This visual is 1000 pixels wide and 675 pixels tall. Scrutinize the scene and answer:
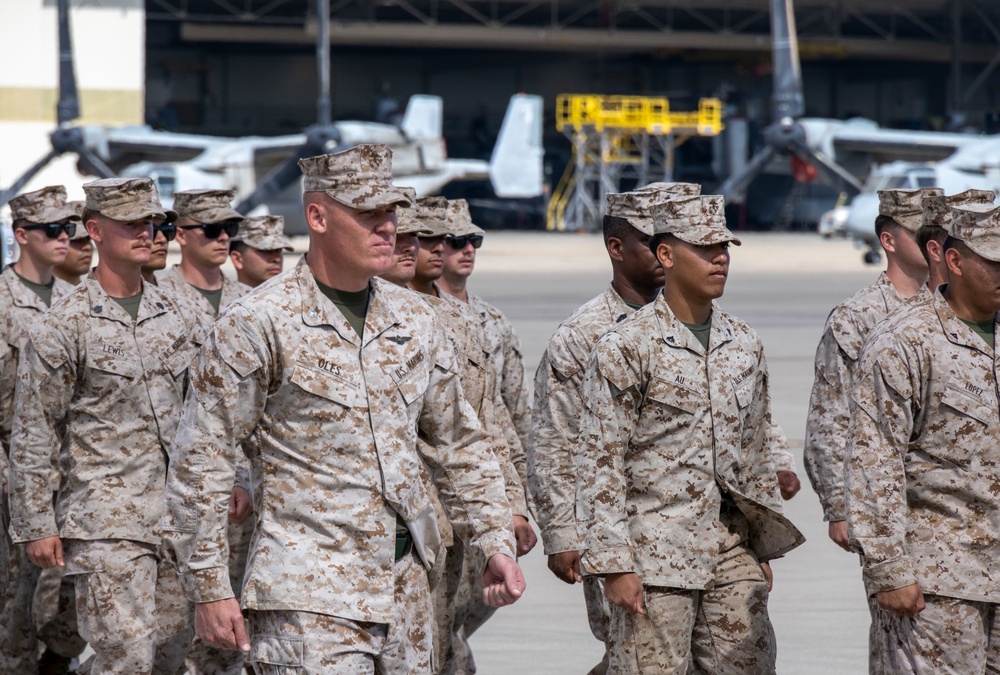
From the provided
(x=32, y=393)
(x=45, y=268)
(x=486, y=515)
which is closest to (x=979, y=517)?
(x=486, y=515)

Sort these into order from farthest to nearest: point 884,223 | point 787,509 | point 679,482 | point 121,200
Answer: point 787,509 → point 884,223 → point 121,200 → point 679,482

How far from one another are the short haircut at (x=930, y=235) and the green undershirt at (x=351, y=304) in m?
2.26

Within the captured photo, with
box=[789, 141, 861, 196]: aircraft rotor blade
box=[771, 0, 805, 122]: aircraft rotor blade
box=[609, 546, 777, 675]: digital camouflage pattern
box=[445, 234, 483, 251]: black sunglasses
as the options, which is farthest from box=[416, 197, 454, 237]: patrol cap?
box=[771, 0, 805, 122]: aircraft rotor blade

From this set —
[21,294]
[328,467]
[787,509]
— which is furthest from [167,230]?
[787,509]

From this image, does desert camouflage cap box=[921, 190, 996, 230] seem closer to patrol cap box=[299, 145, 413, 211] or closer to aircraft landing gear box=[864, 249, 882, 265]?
patrol cap box=[299, 145, 413, 211]

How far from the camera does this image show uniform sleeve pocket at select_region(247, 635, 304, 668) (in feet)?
12.1

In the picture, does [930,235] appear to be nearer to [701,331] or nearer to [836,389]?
[836,389]

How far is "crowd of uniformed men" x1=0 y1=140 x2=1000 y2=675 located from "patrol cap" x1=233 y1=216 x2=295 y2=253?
1294mm

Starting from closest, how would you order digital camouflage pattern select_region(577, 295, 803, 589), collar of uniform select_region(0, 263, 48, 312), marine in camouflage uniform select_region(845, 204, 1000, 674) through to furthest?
1. marine in camouflage uniform select_region(845, 204, 1000, 674)
2. digital camouflage pattern select_region(577, 295, 803, 589)
3. collar of uniform select_region(0, 263, 48, 312)

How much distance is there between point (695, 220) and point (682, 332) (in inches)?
14.1

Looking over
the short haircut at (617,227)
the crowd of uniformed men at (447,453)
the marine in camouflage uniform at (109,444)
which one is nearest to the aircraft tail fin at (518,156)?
the crowd of uniformed men at (447,453)

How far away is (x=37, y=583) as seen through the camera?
6109 mm

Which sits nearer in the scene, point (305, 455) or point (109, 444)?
point (305, 455)

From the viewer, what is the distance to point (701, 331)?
4.65m
